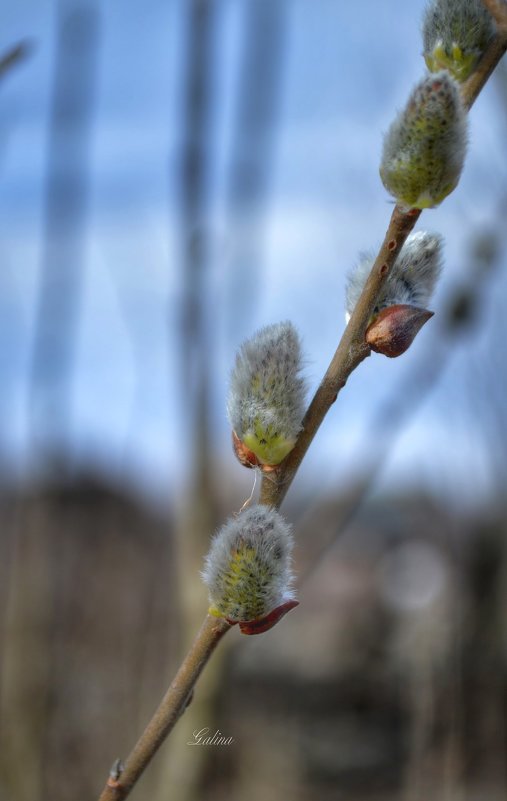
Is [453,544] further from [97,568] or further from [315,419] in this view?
[315,419]

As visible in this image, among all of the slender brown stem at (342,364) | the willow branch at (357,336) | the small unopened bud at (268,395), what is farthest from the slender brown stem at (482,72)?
the small unopened bud at (268,395)

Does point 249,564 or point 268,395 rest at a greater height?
point 268,395

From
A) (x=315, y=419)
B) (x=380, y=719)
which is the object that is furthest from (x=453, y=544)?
(x=315, y=419)

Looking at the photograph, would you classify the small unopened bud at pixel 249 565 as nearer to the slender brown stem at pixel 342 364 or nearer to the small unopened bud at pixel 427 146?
the slender brown stem at pixel 342 364

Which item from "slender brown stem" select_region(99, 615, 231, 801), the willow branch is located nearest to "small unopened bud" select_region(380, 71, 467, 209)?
the willow branch

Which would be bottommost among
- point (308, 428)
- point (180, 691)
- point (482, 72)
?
point (180, 691)

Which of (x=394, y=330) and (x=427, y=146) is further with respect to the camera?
(x=394, y=330)

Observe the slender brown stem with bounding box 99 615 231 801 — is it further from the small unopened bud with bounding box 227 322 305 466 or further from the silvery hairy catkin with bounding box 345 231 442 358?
the silvery hairy catkin with bounding box 345 231 442 358

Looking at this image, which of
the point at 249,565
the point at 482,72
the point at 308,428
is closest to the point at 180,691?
the point at 249,565

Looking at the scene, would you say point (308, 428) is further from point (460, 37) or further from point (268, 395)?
point (460, 37)
